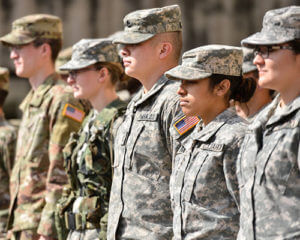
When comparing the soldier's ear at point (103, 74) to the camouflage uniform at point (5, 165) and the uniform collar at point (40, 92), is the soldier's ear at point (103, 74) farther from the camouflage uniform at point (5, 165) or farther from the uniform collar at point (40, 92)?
the camouflage uniform at point (5, 165)

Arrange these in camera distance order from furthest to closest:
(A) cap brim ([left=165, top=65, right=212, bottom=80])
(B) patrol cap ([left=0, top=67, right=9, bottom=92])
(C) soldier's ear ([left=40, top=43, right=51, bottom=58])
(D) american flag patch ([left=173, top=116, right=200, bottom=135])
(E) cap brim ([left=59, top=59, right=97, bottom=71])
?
(B) patrol cap ([left=0, top=67, right=9, bottom=92]) → (C) soldier's ear ([left=40, top=43, right=51, bottom=58]) → (E) cap brim ([left=59, top=59, right=97, bottom=71]) → (D) american flag patch ([left=173, top=116, right=200, bottom=135]) → (A) cap brim ([left=165, top=65, right=212, bottom=80])

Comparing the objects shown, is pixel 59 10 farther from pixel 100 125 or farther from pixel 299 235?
pixel 299 235

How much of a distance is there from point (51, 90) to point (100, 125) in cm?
100

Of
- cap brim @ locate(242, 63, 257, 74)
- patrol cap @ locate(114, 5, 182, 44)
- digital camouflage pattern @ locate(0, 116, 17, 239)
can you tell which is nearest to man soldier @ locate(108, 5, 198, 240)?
patrol cap @ locate(114, 5, 182, 44)

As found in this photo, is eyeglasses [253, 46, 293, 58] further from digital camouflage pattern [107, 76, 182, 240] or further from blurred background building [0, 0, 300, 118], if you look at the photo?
blurred background building [0, 0, 300, 118]

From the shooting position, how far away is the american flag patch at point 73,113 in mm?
6680

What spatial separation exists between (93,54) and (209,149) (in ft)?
6.17

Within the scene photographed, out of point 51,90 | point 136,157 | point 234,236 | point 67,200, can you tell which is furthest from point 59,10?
point 234,236

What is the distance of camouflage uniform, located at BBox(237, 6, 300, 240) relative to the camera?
4.05 metres

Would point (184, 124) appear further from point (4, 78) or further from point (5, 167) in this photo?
point (4, 78)

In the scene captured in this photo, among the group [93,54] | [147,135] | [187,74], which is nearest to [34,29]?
[93,54]

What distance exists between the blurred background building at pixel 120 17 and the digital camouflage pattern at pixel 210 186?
Answer: 566 centimetres

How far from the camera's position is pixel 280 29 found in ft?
13.9

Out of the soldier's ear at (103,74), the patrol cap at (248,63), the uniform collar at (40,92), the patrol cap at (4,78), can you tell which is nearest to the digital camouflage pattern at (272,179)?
the soldier's ear at (103,74)
